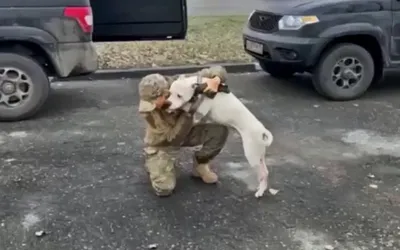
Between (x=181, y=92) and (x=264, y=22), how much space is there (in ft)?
11.8

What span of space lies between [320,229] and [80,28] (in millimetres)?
3529

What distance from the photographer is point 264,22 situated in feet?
25.0

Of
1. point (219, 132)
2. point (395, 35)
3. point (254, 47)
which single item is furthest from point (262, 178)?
point (395, 35)

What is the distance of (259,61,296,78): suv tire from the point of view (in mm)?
8172

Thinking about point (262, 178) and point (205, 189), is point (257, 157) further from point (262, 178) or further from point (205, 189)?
point (205, 189)

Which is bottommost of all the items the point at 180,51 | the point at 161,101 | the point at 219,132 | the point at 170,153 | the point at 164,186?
the point at 164,186

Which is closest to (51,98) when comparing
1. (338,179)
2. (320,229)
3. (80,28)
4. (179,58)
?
(80,28)

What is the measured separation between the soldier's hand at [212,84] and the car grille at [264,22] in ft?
10.7

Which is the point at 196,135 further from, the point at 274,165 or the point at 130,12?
the point at 130,12

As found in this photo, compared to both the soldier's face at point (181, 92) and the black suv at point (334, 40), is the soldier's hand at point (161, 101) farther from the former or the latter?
the black suv at point (334, 40)

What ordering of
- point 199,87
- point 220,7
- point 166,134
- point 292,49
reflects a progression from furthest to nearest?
point 220,7
point 292,49
point 166,134
point 199,87

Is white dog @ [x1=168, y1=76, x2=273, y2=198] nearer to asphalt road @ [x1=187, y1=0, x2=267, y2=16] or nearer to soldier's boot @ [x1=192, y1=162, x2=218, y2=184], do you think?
soldier's boot @ [x1=192, y1=162, x2=218, y2=184]

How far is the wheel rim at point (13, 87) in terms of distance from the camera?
6434 mm

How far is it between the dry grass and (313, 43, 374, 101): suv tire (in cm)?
197
